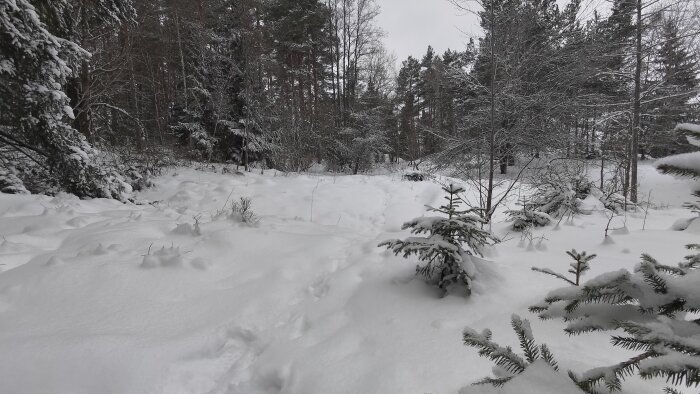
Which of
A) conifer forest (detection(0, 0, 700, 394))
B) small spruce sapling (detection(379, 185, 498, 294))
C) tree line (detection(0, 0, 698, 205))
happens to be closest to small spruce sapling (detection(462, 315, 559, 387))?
conifer forest (detection(0, 0, 700, 394))

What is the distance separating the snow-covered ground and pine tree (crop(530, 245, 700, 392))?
0.22 meters

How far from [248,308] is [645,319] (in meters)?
2.41

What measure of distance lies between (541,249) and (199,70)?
1481cm

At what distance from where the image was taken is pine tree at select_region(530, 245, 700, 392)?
672 millimetres

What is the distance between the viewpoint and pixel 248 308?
2604mm

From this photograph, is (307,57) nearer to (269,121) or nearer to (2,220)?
(269,121)

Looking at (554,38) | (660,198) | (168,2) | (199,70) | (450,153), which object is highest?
(168,2)

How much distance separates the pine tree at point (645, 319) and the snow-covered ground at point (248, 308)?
22 centimetres

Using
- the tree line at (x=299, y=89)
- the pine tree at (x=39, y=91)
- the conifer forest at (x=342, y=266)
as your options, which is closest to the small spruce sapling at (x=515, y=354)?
the conifer forest at (x=342, y=266)

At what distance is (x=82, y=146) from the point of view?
5.35 m

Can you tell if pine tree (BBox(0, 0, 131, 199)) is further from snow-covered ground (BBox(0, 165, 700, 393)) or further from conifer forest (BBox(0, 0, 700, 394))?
snow-covered ground (BBox(0, 165, 700, 393))

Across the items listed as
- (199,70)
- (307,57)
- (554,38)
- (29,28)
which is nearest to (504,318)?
(554,38)

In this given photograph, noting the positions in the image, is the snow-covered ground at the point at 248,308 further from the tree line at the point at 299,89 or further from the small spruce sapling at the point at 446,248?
the tree line at the point at 299,89

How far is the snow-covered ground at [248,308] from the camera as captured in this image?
1795 millimetres
